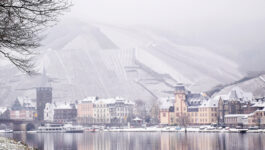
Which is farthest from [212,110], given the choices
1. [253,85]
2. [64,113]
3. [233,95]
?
[253,85]

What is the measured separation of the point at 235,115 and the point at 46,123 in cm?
4420

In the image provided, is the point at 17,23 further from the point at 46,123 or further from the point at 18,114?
the point at 18,114

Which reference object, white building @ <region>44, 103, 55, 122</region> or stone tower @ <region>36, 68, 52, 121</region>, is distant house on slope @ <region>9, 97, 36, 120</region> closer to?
stone tower @ <region>36, 68, 52, 121</region>

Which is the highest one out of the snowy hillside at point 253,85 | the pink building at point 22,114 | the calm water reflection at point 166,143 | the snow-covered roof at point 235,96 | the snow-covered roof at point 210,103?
the snowy hillside at point 253,85

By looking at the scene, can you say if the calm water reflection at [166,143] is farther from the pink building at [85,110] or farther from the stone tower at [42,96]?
the stone tower at [42,96]

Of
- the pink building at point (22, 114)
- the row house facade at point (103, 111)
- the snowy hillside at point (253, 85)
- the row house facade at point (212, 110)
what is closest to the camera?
the row house facade at point (212, 110)

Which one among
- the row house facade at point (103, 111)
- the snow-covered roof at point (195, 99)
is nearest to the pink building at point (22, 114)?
the row house facade at point (103, 111)

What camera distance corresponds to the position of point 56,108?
144 meters

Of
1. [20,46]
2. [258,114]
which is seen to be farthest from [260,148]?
[258,114]

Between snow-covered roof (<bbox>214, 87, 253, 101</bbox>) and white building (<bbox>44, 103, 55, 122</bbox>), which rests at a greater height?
snow-covered roof (<bbox>214, 87, 253, 101</bbox>)

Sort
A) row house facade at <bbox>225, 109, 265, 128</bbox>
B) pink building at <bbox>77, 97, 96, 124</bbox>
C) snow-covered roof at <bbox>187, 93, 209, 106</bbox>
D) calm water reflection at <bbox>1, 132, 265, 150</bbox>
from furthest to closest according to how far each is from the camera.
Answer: pink building at <bbox>77, 97, 96, 124</bbox>
snow-covered roof at <bbox>187, 93, 209, 106</bbox>
row house facade at <bbox>225, 109, 265, 128</bbox>
calm water reflection at <bbox>1, 132, 265, 150</bbox>

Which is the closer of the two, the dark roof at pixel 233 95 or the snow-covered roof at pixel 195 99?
the dark roof at pixel 233 95

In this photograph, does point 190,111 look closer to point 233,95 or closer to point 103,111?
point 233,95

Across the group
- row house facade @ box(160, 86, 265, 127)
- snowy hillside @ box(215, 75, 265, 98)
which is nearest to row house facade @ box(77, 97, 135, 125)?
row house facade @ box(160, 86, 265, 127)
